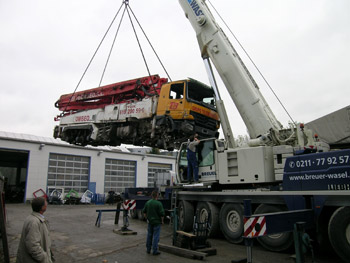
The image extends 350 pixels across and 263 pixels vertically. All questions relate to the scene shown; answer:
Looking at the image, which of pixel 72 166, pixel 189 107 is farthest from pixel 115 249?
pixel 72 166

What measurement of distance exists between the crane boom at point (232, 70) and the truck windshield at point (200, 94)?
1.01m

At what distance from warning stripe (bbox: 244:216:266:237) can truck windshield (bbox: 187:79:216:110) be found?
5.85 metres

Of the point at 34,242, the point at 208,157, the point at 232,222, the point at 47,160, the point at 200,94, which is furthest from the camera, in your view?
the point at 47,160

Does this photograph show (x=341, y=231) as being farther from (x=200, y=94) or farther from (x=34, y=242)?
Result: (x=200, y=94)

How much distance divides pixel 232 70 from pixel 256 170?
126 inches

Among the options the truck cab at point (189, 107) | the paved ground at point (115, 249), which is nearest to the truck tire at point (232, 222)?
the paved ground at point (115, 249)

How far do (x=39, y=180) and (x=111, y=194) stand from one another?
5.69 m

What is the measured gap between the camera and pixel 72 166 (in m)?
24.1

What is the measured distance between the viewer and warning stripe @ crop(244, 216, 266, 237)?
429 centimetres

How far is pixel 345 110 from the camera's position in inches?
412

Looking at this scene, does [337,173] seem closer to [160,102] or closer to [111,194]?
[160,102]

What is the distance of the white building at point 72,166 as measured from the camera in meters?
21.4

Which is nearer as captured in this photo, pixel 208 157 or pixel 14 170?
pixel 208 157

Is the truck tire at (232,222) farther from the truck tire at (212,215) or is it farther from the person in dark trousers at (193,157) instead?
the person in dark trousers at (193,157)
